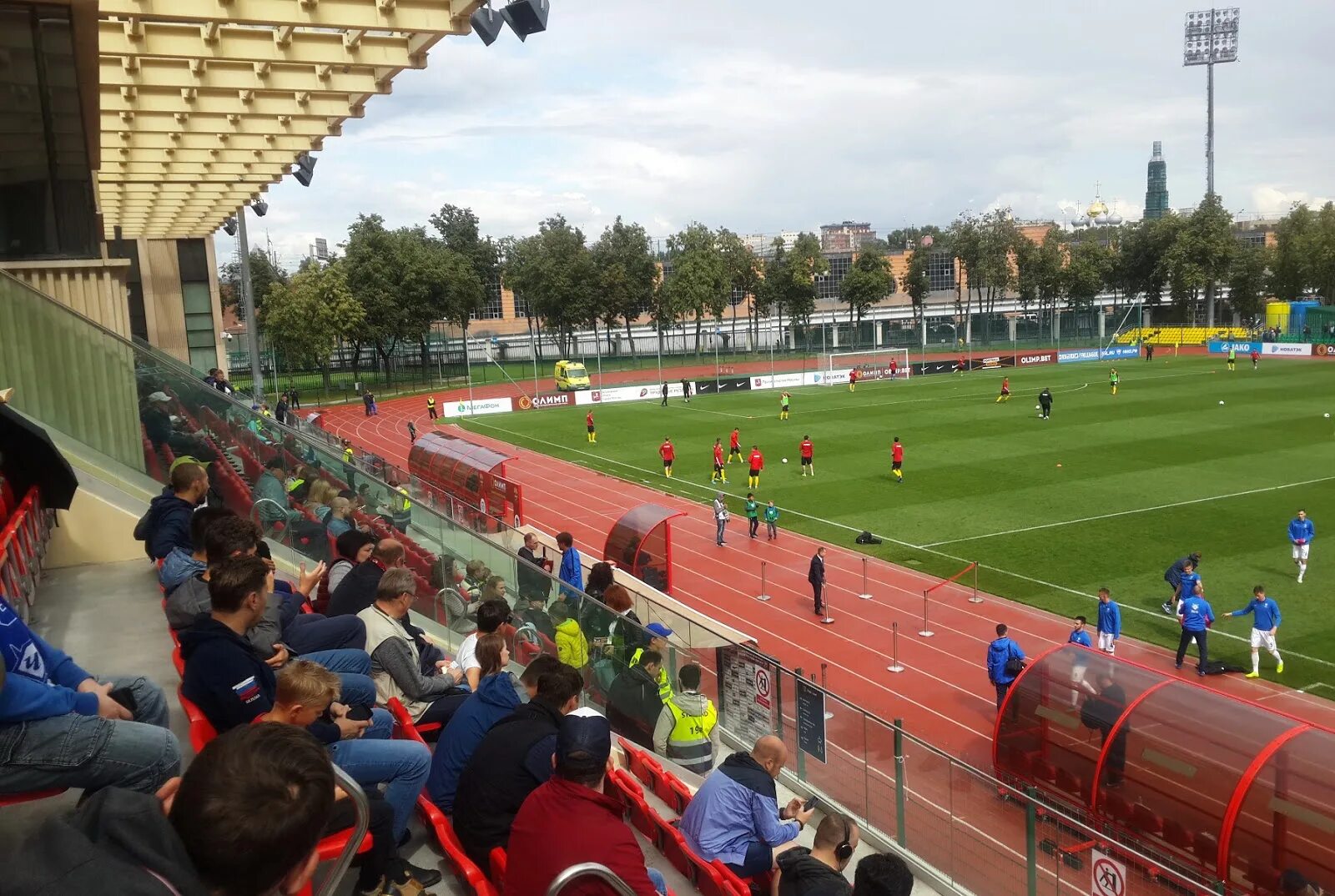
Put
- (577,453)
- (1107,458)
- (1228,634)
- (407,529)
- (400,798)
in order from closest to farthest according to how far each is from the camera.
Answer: (400,798)
(407,529)
(1228,634)
(1107,458)
(577,453)

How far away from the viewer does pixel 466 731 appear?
504 cm

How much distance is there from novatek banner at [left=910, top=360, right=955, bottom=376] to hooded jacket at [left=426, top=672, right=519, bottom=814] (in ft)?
215

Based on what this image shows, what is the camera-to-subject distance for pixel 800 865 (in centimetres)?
488

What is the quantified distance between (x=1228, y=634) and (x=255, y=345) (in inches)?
1020

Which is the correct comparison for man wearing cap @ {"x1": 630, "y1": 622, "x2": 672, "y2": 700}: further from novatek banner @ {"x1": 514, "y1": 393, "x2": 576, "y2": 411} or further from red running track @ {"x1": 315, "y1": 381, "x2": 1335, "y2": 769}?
novatek banner @ {"x1": 514, "y1": 393, "x2": 576, "y2": 411}

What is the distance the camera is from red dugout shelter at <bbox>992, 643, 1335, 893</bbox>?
27.4 feet

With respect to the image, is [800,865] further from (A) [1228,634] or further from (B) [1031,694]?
(A) [1228,634]

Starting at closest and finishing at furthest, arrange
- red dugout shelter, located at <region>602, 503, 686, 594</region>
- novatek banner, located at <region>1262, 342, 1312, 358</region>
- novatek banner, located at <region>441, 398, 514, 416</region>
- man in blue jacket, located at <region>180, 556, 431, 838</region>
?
man in blue jacket, located at <region>180, 556, 431, 838</region>
red dugout shelter, located at <region>602, 503, 686, 594</region>
novatek banner, located at <region>441, 398, 514, 416</region>
novatek banner, located at <region>1262, 342, 1312, 358</region>

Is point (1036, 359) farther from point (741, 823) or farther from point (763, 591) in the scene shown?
point (741, 823)

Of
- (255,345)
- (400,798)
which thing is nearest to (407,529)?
(400,798)

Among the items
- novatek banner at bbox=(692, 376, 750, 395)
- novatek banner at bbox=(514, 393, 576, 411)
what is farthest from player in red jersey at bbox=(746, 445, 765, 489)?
novatek banner at bbox=(692, 376, 750, 395)

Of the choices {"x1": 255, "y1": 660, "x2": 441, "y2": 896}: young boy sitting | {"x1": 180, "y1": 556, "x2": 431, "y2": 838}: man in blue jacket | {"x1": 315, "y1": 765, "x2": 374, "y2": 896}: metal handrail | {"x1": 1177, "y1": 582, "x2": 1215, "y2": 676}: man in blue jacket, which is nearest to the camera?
{"x1": 315, "y1": 765, "x2": 374, "y2": 896}: metal handrail

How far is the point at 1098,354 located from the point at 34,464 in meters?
79.6

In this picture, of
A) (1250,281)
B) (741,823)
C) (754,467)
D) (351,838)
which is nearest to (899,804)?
(741,823)
